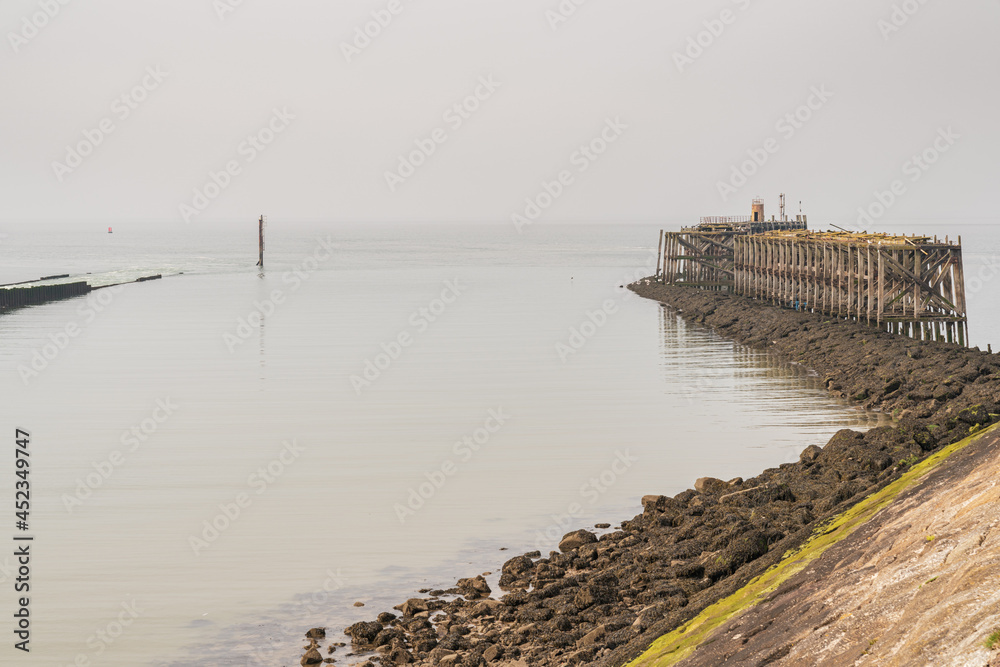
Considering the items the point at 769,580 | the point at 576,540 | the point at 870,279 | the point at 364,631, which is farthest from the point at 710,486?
the point at 870,279

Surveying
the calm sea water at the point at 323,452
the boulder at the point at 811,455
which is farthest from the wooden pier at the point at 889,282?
the boulder at the point at 811,455

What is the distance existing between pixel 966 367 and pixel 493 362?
1682 cm

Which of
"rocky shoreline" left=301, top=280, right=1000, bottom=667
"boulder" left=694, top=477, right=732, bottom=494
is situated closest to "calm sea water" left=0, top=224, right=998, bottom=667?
"rocky shoreline" left=301, top=280, right=1000, bottom=667

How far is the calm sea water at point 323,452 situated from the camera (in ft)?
49.2

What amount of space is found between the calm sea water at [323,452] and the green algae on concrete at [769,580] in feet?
15.9

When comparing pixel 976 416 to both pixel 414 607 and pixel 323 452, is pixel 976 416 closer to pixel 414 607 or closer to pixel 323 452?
pixel 414 607

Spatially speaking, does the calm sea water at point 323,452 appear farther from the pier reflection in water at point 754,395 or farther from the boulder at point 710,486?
the boulder at point 710,486

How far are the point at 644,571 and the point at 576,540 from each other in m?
2.11

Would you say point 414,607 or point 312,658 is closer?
point 312,658

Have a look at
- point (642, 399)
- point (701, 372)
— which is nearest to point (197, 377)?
point (642, 399)

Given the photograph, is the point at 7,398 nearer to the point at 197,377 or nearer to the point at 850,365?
the point at 197,377

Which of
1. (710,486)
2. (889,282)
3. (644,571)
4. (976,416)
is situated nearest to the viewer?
(644,571)

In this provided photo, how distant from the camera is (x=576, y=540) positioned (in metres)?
16.7

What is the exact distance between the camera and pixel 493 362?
3888cm
